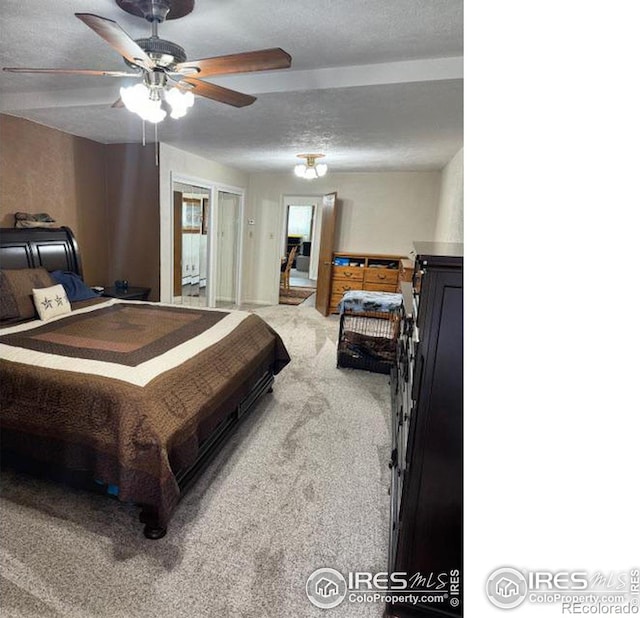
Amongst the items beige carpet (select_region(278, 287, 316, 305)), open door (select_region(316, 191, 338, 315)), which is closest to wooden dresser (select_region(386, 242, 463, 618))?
open door (select_region(316, 191, 338, 315))

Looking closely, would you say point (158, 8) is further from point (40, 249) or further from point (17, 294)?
point (40, 249)

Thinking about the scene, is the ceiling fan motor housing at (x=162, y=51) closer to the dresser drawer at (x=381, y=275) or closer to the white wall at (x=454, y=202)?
the white wall at (x=454, y=202)

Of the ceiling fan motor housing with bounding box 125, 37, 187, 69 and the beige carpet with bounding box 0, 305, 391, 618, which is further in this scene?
the ceiling fan motor housing with bounding box 125, 37, 187, 69

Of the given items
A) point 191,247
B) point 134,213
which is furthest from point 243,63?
point 191,247

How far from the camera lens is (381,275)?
548cm

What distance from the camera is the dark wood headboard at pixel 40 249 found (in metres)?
2.99

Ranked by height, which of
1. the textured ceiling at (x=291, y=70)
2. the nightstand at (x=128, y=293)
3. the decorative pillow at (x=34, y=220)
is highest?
the textured ceiling at (x=291, y=70)

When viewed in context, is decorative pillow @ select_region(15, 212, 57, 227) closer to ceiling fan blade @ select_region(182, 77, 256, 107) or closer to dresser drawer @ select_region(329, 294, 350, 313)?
ceiling fan blade @ select_region(182, 77, 256, 107)

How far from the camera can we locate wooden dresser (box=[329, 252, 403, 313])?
5473mm

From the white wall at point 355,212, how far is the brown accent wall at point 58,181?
2464mm

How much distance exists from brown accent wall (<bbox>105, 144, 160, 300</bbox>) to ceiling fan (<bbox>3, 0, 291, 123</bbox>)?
260 centimetres

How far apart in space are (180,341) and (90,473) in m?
0.82
